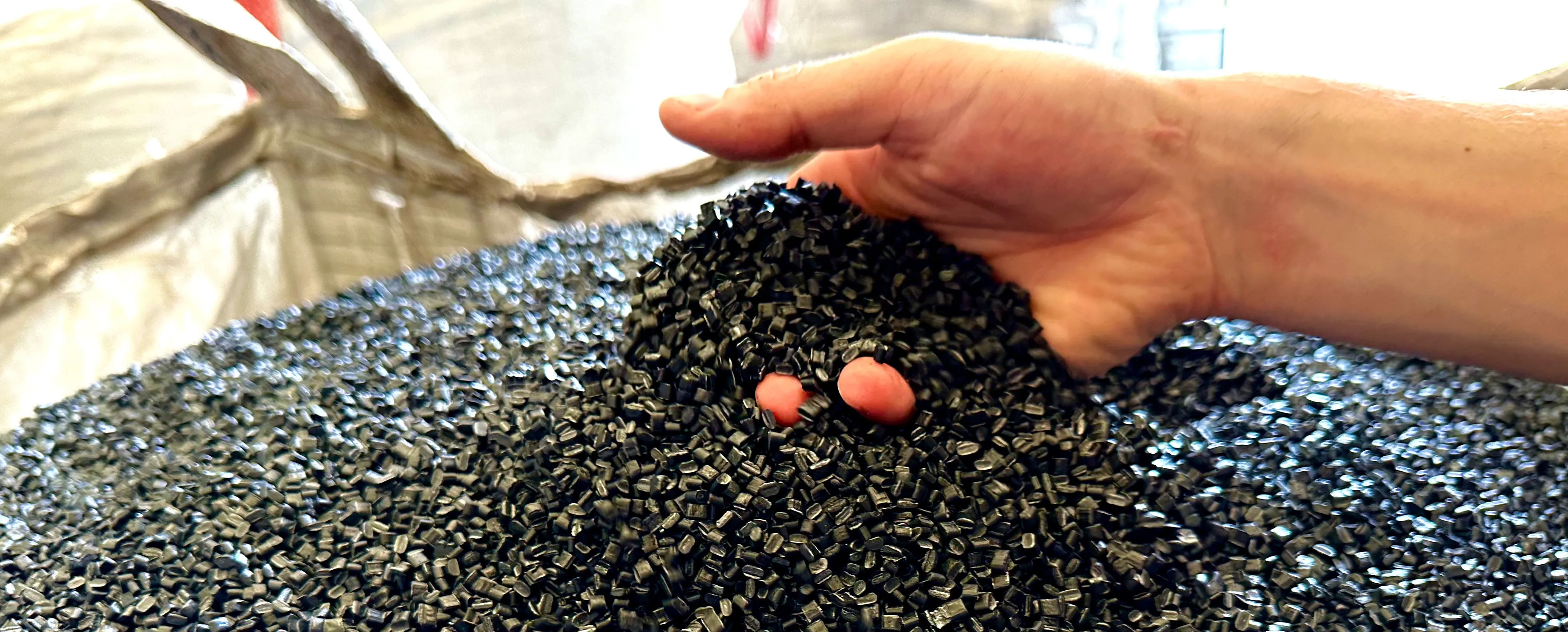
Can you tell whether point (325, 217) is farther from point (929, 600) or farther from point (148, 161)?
point (929, 600)

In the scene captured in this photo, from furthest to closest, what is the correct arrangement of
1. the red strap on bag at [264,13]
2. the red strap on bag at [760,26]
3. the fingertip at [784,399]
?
the red strap on bag at [760,26] < the red strap on bag at [264,13] < the fingertip at [784,399]

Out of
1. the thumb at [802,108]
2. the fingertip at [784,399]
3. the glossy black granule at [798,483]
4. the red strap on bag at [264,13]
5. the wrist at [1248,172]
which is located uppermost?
the red strap on bag at [264,13]

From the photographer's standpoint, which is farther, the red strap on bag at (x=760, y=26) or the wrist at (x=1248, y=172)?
the red strap on bag at (x=760, y=26)

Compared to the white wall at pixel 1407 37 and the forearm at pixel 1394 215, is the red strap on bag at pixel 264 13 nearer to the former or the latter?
the forearm at pixel 1394 215

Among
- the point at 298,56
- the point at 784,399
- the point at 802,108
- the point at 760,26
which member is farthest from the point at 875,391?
the point at 760,26

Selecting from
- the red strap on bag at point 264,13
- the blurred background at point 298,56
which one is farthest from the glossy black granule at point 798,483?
the red strap on bag at point 264,13

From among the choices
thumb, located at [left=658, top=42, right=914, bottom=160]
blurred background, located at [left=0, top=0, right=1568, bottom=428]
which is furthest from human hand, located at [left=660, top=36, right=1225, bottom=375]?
blurred background, located at [left=0, top=0, right=1568, bottom=428]

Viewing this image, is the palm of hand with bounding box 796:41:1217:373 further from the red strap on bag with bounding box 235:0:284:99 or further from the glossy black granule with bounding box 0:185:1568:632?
the red strap on bag with bounding box 235:0:284:99
